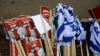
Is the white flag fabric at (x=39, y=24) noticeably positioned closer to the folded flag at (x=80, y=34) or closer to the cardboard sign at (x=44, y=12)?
the cardboard sign at (x=44, y=12)

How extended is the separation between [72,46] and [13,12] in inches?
23.8

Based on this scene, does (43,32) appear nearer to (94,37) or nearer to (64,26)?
(64,26)

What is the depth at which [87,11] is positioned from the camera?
3031mm

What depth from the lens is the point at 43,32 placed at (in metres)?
2.69

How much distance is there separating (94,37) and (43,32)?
40 centimetres

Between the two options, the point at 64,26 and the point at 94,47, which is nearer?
the point at 64,26

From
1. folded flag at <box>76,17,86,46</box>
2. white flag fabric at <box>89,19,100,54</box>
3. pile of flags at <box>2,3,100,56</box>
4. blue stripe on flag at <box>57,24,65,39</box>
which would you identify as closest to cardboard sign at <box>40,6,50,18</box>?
pile of flags at <box>2,3,100,56</box>

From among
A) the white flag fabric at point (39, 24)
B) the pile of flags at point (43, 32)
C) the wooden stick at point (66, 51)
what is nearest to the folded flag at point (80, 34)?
the pile of flags at point (43, 32)

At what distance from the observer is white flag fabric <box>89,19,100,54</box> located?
2748mm

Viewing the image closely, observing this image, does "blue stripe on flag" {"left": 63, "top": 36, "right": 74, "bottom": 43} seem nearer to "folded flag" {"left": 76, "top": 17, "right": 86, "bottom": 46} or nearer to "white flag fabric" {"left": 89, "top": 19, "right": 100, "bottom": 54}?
"folded flag" {"left": 76, "top": 17, "right": 86, "bottom": 46}

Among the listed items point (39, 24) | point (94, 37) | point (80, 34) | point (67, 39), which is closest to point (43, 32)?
point (39, 24)

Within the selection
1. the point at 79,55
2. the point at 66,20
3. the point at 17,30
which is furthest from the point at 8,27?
the point at 79,55

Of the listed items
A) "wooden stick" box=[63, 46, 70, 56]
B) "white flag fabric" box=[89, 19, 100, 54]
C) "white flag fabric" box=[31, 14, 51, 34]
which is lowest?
"wooden stick" box=[63, 46, 70, 56]

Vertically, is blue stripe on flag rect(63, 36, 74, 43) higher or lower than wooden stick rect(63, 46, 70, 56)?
higher
